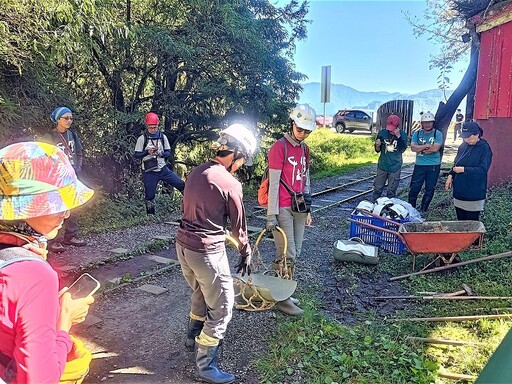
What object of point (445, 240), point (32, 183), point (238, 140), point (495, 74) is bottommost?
point (445, 240)

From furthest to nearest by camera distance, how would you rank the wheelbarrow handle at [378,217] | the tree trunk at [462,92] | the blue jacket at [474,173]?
1. the tree trunk at [462,92]
2. the wheelbarrow handle at [378,217]
3. the blue jacket at [474,173]

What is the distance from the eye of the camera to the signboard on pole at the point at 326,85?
705 inches

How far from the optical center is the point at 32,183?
58.9 inches

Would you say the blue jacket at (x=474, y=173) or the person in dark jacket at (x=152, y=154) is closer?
the blue jacket at (x=474, y=173)

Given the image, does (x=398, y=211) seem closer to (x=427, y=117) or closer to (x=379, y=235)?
(x=379, y=235)

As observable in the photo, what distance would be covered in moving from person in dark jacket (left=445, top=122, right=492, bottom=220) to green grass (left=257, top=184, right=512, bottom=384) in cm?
94

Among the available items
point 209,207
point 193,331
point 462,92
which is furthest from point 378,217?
point 462,92

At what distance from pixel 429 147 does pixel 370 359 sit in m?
5.31

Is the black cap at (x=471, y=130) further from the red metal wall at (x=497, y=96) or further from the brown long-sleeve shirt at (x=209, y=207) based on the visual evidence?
the brown long-sleeve shirt at (x=209, y=207)

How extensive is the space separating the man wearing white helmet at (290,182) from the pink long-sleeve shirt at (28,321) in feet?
10.0

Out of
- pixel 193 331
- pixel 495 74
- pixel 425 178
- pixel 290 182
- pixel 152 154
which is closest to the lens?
pixel 193 331

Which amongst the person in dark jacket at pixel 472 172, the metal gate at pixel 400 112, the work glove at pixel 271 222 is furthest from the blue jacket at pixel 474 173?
the metal gate at pixel 400 112

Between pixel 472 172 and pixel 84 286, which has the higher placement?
pixel 472 172

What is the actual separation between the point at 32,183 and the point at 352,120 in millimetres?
31657
